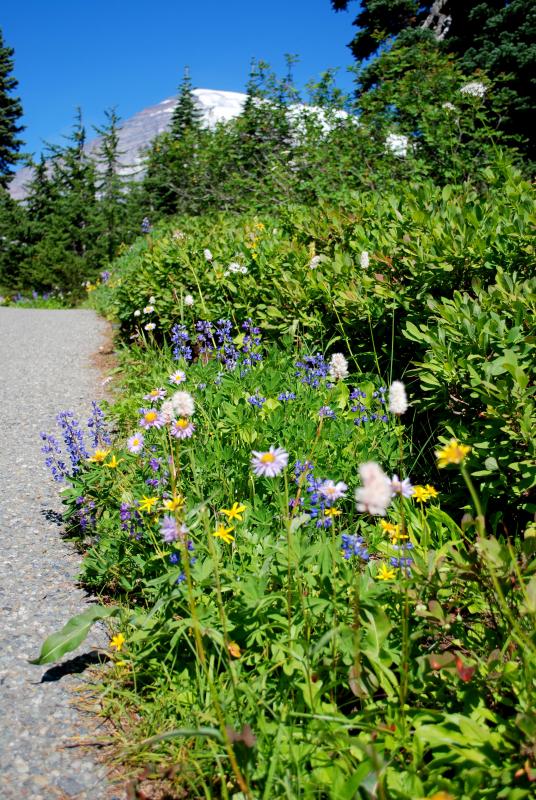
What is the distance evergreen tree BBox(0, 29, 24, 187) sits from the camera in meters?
36.6

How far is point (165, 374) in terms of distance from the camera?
4.43 meters

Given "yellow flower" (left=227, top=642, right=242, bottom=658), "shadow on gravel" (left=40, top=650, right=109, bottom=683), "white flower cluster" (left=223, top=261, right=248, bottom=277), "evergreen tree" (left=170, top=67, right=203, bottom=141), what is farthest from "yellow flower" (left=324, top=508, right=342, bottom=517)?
"evergreen tree" (left=170, top=67, right=203, bottom=141)

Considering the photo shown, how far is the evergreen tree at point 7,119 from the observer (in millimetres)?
36594

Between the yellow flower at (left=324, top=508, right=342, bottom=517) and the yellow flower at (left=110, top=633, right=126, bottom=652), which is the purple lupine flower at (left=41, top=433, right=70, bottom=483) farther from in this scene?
the yellow flower at (left=324, top=508, right=342, bottom=517)

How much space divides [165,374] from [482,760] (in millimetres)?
3529

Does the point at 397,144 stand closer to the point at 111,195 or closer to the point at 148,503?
the point at 148,503

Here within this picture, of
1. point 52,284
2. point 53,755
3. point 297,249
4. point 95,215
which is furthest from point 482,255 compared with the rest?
point 95,215

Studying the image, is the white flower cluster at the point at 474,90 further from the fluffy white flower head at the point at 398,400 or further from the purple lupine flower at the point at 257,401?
the fluffy white flower head at the point at 398,400

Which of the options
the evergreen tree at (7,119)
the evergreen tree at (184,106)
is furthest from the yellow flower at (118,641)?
the evergreen tree at (7,119)

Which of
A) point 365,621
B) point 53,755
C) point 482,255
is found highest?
point 482,255

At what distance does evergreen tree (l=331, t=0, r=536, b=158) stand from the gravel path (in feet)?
33.3

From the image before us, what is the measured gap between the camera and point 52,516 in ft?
9.77

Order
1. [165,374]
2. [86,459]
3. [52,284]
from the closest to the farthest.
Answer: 1. [86,459]
2. [165,374]
3. [52,284]

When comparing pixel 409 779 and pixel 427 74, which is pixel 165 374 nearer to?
pixel 409 779
